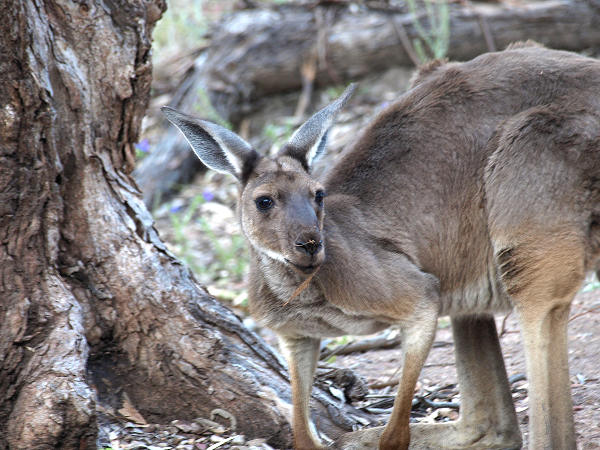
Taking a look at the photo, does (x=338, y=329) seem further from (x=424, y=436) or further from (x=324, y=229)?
(x=424, y=436)

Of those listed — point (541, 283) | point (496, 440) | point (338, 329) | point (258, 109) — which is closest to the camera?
point (541, 283)

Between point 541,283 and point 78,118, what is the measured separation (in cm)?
226

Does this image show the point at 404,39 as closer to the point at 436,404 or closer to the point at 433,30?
the point at 433,30

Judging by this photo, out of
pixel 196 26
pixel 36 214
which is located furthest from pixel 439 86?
pixel 196 26

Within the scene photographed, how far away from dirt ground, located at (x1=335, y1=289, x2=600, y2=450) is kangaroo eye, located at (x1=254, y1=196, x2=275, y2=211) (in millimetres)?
1488

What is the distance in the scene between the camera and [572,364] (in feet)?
15.1

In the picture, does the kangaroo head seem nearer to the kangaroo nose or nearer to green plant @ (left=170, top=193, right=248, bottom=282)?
the kangaroo nose

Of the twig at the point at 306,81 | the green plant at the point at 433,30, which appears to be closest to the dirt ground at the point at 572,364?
the green plant at the point at 433,30

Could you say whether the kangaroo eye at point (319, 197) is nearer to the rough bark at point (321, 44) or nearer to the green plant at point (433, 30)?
the green plant at point (433, 30)

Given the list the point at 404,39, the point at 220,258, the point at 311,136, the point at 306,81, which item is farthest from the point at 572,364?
the point at 306,81

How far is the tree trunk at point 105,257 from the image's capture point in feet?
11.7

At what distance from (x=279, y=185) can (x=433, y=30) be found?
4.61 metres

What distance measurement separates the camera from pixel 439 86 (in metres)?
3.98

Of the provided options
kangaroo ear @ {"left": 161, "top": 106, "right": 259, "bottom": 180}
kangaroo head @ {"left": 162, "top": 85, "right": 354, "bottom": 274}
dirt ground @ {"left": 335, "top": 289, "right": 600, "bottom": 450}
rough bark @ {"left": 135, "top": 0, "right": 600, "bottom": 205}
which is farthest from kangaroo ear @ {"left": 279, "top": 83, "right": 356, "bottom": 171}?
rough bark @ {"left": 135, "top": 0, "right": 600, "bottom": 205}
